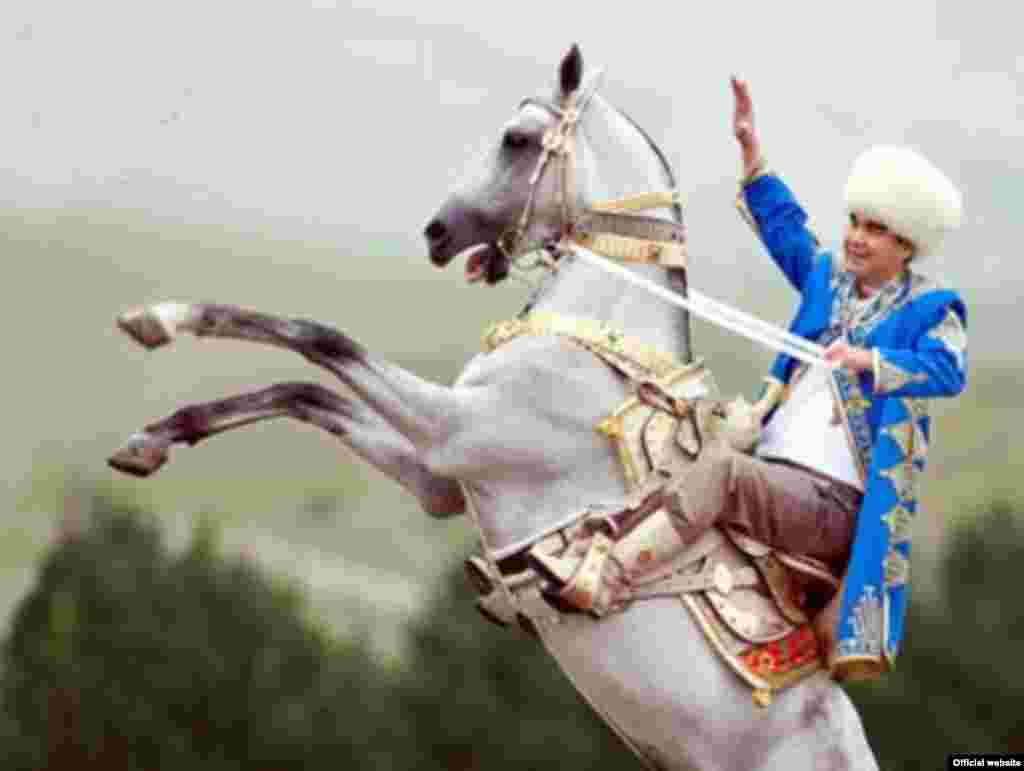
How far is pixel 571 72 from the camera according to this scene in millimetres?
4766

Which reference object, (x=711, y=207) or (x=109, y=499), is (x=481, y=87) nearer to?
(x=711, y=207)

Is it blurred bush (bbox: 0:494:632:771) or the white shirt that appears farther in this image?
blurred bush (bbox: 0:494:632:771)

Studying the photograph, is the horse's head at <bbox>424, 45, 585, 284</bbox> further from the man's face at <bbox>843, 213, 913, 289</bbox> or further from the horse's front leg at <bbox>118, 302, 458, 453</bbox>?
the man's face at <bbox>843, 213, 913, 289</bbox>

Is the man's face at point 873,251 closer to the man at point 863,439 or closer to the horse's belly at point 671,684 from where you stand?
the man at point 863,439

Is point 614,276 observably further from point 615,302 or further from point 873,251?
point 873,251

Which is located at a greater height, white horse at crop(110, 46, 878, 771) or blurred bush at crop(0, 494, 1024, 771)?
white horse at crop(110, 46, 878, 771)

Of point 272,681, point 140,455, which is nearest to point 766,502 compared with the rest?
point 140,455

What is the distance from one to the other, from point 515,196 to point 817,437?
2.73ft

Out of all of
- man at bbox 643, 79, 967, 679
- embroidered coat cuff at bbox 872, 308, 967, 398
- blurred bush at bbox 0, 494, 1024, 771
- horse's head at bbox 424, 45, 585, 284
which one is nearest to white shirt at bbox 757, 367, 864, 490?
man at bbox 643, 79, 967, 679

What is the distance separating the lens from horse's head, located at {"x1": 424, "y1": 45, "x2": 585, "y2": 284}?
4.75 m

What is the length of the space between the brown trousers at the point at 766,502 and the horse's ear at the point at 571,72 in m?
0.84

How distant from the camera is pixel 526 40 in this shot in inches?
308

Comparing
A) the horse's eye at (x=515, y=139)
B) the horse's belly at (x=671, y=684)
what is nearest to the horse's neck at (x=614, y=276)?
the horse's eye at (x=515, y=139)

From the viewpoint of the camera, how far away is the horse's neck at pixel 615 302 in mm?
4691
